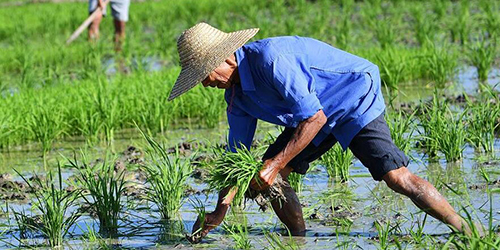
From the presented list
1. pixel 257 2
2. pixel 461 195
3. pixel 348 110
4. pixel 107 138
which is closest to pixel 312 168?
pixel 461 195

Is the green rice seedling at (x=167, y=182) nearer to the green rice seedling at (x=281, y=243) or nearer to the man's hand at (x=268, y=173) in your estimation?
the green rice seedling at (x=281, y=243)

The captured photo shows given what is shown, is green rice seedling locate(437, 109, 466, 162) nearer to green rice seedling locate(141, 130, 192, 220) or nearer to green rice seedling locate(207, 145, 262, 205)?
green rice seedling locate(141, 130, 192, 220)

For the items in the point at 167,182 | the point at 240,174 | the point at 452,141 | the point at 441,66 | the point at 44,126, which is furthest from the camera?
the point at 441,66

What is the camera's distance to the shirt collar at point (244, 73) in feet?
12.7

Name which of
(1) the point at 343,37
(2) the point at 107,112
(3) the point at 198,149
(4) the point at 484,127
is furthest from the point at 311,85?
(1) the point at 343,37

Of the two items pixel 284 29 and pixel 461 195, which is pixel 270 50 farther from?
pixel 284 29

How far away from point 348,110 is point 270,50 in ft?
1.38

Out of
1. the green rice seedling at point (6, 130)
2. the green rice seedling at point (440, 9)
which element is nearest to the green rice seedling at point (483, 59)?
the green rice seedling at point (440, 9)

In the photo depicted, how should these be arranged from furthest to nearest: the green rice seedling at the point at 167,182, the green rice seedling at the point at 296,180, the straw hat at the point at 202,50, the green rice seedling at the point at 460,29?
the green rice seedling at the point at 460,29 < the green rice seedling at the point at 296,180 < the green rice seedling at the point at 167,182 < the straw hat at the point at 202,50

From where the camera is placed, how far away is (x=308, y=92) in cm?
374

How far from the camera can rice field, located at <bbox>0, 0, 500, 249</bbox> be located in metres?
4.40

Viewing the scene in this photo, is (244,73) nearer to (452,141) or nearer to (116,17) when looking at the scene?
(452,141)

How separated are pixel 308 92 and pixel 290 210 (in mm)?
758

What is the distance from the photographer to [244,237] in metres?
4.13
